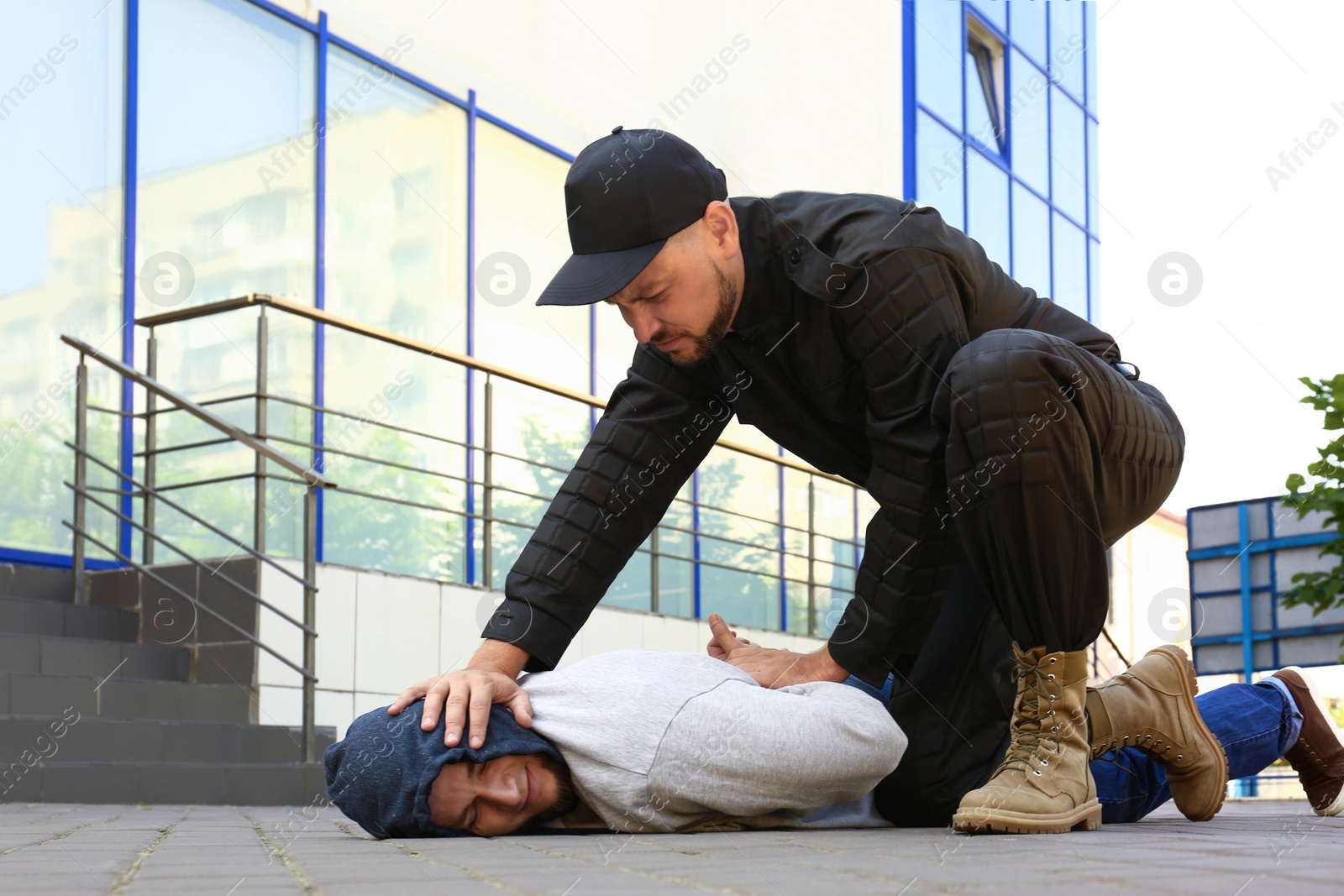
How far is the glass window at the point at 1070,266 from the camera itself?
1370cm

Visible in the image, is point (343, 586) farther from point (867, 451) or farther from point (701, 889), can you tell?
point (701, 889)

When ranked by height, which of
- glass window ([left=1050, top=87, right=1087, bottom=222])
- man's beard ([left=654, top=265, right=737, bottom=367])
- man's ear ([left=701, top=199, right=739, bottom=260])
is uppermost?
glass window ([left=1050, top=87, right=1087, bottom=222])

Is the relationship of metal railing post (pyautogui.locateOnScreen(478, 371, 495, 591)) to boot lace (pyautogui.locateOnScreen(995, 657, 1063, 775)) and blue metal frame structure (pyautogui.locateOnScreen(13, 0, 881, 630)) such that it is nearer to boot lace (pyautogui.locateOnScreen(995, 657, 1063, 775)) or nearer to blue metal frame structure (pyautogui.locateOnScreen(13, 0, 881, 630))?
blue metal frame structure (pyautogui.locateOnScreen(13, 0, 881, 630))

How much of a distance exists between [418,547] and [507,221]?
87.3 inches

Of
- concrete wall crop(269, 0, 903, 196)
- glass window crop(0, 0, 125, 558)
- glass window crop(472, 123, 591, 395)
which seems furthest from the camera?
glass window crop(472, 123, 591, 395)

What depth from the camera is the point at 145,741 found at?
4.27 m

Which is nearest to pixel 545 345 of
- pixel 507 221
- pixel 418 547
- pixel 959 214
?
pixel 507 221

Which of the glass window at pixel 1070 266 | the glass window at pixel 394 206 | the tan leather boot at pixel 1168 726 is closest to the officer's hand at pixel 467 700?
the tan leather boot at pixel 1168 726

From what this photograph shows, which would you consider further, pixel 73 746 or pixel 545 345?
pixel 545 345

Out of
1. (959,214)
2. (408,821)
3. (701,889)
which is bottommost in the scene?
(408,821)

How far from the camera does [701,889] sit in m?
1.23

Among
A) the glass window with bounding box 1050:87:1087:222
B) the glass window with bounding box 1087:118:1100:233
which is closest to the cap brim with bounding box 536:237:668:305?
the glass window with bounding box 1050:87:1087:222

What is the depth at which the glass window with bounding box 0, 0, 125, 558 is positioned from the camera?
218 inches

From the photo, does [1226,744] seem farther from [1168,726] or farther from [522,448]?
[522,448]
